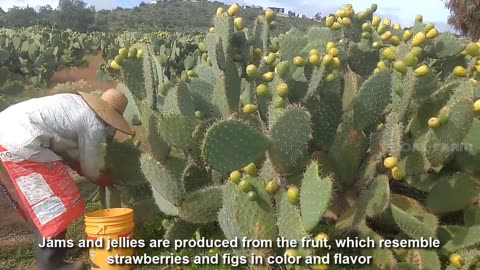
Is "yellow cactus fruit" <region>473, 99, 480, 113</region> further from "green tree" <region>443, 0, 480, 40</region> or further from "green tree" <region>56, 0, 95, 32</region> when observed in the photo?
"green tree" <region>56, 0, 95, 32</region>

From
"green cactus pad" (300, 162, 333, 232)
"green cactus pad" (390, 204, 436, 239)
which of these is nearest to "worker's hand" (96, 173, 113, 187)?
"green cactus pad" (300, 162, 333, 232)

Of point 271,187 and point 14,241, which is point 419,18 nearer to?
point 271,187

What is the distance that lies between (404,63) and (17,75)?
32.0 ft

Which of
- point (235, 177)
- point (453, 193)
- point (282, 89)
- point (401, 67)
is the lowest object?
point (453, 193)

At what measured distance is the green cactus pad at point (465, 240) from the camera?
2.63 metres

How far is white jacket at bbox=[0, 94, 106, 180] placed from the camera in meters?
2.80

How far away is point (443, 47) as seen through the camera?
3.41 m

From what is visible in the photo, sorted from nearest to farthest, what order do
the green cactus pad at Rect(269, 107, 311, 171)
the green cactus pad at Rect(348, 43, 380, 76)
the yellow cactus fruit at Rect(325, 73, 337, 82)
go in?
the green cactus pad at Rect(269, 107, 311, 171) < the yellow cactus fruit at Rect(325, 73, 337, 82) < the green cactus pad at Rect(348, 43, 380, 76)

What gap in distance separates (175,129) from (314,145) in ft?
2.58

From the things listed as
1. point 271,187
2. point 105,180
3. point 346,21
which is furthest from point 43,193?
point 346,21

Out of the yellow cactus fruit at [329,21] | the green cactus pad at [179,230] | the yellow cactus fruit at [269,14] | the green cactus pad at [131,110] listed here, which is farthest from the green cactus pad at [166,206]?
the yellow cactus fruit at [329,21]

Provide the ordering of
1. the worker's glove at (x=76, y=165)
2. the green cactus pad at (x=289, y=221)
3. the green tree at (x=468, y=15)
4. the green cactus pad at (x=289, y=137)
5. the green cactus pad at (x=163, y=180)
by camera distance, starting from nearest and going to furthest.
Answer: the green cactus pad at (x=289, y=221) < the green cactus pad at (x=289, y=137) < the green cactus pad at (x=163, y=180) < the worker's glove at (x=76, y=165) < the green tree at (x=468, y=15)

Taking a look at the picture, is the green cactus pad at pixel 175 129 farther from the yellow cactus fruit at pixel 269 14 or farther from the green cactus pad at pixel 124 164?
the yellow cactus fruit at pixel 269 14

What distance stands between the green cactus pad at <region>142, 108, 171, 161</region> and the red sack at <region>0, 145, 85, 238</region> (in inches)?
19.4
